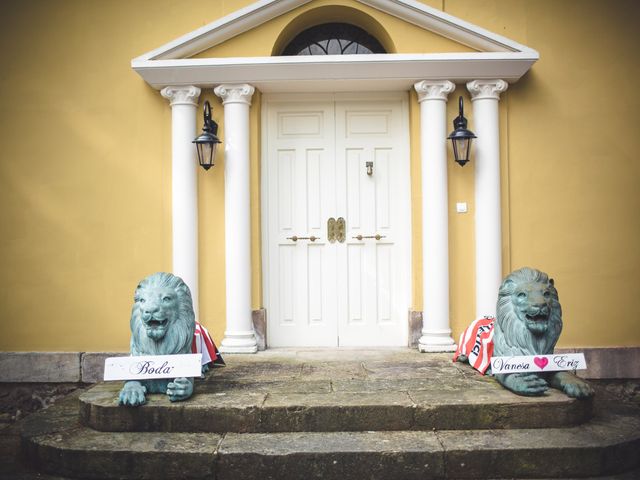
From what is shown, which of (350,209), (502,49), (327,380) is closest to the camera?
(327,380)

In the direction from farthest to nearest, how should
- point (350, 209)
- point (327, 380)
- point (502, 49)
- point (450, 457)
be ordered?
point (350, 209) → point (502, 49) → point (327, 380) → point (450, 457)

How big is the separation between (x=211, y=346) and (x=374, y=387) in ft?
4.84

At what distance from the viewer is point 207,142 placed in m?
6.37

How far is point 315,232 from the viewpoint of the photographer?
6895mm

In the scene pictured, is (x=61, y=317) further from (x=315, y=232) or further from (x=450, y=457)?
(x=450, y=457)

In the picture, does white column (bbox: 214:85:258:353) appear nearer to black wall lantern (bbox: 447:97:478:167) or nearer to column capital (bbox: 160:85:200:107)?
column capital (bbox: 160:85:200:107)

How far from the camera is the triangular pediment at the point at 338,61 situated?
6.29m

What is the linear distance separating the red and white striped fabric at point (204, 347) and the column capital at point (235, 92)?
2.53 m

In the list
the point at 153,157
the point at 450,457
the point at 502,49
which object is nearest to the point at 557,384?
the point at 450,457

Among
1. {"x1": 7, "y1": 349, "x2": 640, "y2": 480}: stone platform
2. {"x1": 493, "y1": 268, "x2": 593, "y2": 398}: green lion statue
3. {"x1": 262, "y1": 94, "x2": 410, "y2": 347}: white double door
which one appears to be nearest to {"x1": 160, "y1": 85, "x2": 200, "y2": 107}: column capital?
{"x1": 262, "y1": 94, "x2": 410, "y2": 347}: white double door

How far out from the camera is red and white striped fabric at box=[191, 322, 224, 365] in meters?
5.02

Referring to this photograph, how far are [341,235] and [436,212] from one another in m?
1.07

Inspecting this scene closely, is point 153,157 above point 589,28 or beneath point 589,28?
beneath

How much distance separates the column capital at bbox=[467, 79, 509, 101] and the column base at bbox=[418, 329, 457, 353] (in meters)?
2.50
